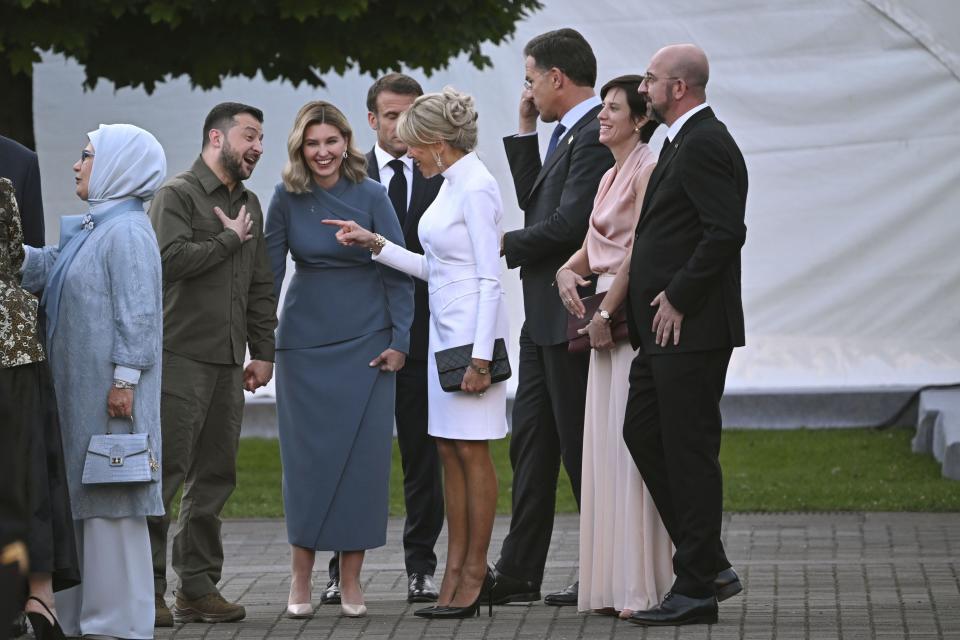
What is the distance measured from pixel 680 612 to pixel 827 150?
8500 millimetres

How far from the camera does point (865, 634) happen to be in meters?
6.04

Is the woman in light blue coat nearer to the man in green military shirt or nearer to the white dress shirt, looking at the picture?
the man in green military shirt

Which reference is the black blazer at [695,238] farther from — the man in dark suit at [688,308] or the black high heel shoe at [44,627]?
the black high heel shoe at [44,627]

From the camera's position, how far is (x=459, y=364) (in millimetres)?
6461

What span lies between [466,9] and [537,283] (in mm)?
5040

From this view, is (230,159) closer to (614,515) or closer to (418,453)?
(418,453)

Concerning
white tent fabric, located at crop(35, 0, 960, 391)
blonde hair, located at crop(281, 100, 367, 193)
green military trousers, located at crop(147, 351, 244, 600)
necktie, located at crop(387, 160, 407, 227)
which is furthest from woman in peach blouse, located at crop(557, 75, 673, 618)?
white tent fabric, located at crop(35, 0, 960, 391)

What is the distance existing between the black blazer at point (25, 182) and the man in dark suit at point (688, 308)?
2.20 metres

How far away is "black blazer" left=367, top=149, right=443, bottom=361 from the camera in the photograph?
24.6 ft

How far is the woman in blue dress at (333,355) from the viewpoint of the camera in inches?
269

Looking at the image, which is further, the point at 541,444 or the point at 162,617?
the point at 541,444

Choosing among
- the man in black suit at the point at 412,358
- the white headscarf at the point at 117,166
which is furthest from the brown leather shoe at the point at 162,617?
the white headscarf at the point at 117,166

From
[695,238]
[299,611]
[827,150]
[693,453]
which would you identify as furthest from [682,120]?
[827,150]

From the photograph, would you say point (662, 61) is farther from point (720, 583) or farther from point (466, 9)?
point (466, 9)
